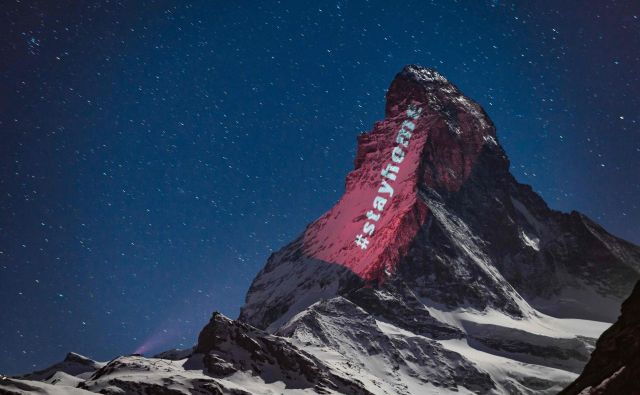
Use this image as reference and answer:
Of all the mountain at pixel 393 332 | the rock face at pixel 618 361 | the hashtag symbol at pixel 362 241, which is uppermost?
the hashtag symbol at pixel 362 241

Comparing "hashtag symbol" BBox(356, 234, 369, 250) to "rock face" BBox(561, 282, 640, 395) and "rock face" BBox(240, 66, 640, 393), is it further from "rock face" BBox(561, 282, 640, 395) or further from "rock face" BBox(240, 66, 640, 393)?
"rock face" BBox(561, 282, 640, 395)

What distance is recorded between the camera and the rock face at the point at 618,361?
13531mm

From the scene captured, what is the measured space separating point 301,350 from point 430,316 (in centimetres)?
5612

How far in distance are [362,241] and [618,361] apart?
181 metres

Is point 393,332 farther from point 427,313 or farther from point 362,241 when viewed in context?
point 362,241

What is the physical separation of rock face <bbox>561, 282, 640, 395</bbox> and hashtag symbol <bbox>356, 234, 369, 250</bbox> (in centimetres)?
17395

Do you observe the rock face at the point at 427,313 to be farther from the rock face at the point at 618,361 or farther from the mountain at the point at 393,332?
the rock face at the point at 618,361

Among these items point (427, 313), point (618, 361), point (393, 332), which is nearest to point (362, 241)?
point (427, 313)

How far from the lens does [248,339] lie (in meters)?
101

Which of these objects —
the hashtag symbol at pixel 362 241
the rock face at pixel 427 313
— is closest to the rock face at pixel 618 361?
the rock face at pixel 427 313

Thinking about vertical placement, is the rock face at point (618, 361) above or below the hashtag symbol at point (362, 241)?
below

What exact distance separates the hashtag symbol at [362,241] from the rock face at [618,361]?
571ft

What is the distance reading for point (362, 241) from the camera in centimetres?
19575

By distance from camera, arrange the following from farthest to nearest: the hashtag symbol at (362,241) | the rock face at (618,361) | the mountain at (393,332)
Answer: the hashtag symbol at (362,241) < the mountain at (393,332) < the rock face at (618,361)
